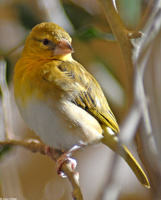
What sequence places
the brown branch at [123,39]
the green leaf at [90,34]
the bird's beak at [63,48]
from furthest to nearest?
the green leaf at [90,34] < the bird's beak at [63,48] < the brown branch at [123,39]

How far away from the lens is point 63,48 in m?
0.96

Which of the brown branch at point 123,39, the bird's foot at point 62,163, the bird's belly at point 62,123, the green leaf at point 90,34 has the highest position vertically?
the brown branch at point 123,39

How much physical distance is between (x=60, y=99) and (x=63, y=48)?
160 millimetres

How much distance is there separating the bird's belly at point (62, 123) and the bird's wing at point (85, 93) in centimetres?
2

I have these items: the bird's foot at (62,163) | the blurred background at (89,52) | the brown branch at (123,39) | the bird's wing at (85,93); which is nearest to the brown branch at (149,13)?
the brown branch at (123,39)

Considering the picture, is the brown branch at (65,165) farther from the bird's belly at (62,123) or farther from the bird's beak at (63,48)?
the bird's beak at (63,48)

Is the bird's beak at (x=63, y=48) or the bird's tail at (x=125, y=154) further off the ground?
the bird's beak at (x=63, y=48)

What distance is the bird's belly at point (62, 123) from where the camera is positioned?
0.97 metres

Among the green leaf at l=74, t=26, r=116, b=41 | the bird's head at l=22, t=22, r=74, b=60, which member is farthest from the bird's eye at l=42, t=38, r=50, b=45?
the green leaf at l=74, t=26, r=116, b=41

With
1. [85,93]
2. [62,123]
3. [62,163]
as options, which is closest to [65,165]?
[62,163]

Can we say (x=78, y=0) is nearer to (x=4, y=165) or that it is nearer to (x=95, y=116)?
(x=95, y=116)

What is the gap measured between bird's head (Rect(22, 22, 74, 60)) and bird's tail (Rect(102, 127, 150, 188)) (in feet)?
0.98

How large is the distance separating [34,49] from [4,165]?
54cm

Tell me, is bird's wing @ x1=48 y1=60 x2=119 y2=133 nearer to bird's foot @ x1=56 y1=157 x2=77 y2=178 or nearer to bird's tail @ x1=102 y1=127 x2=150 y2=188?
bird's tail @ x1=102 y1=127 x2=150 y2=188
